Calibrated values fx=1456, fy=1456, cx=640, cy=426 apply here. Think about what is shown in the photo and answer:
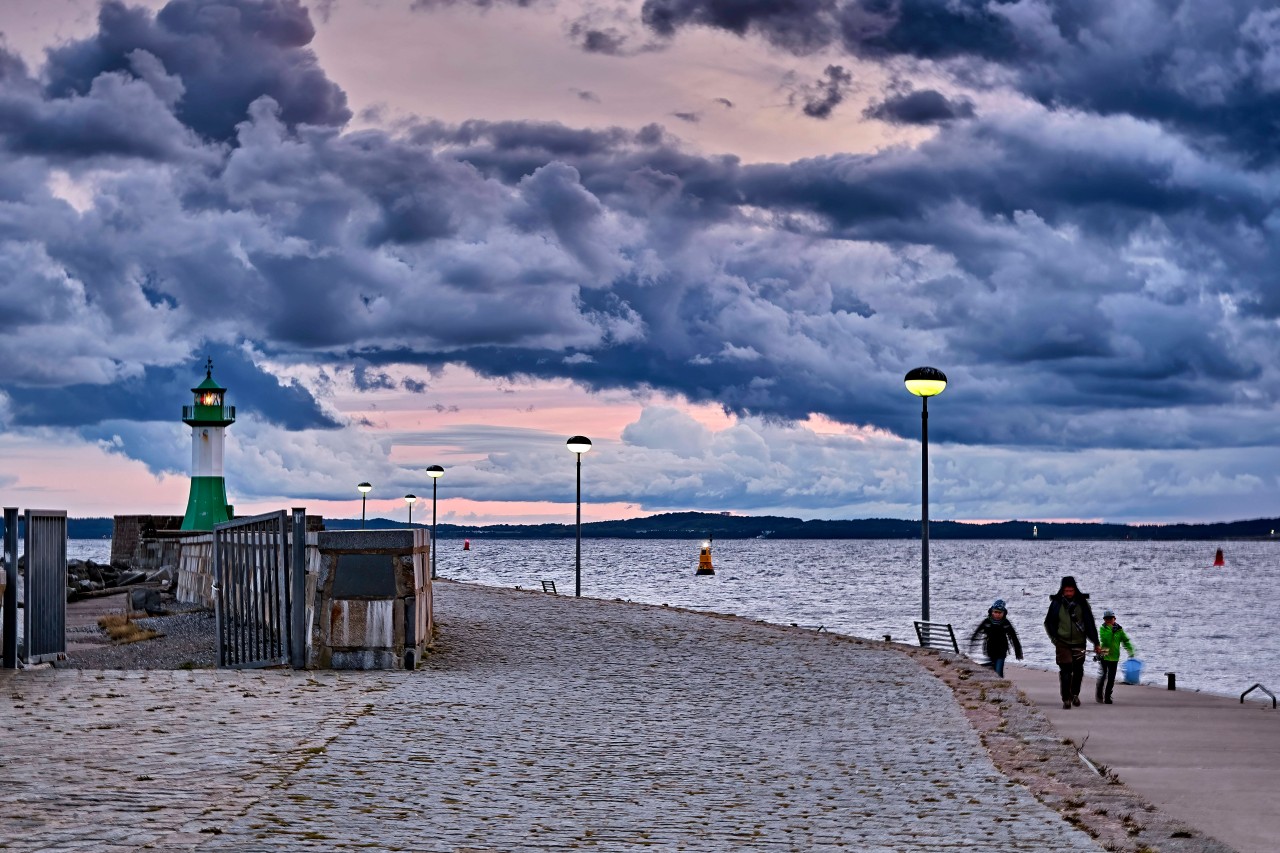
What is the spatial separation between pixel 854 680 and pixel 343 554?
5788 mm

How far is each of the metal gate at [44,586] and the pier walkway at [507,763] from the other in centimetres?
118

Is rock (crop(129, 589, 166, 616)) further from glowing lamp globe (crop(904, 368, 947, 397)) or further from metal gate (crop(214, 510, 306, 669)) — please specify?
glowing lamp globe (crop(904, 368, 947, 397))

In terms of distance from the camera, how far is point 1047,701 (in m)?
23.7

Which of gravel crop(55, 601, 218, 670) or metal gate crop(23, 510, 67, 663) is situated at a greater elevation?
metal gate crop(23, 510, 67, 663)

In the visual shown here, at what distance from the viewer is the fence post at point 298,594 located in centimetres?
1547

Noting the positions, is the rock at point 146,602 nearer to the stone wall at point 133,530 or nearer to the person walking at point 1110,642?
the person walking at point 1110,642

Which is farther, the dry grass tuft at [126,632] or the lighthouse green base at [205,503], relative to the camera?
the lighthouse green base at [205,503]

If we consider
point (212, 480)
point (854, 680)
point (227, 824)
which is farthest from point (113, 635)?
point (212, 480)

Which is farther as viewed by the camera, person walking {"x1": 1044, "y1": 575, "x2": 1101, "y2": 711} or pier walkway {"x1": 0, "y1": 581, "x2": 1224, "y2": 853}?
person walking {"x1": 1044, "y1": 575, "x2": 1101, "y2": 711}

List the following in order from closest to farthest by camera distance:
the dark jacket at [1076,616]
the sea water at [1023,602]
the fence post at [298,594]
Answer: the fence post at [298,594] < the dark jacket at [1076,616] < the sea water at [1023,602]

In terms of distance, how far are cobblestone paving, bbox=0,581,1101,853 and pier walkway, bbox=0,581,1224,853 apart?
0.10 feet

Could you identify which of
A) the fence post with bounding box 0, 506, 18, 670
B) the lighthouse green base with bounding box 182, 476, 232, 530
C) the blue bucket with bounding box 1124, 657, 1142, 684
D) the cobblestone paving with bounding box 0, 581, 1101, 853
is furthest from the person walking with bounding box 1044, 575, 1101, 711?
the lighthouse green base with bounding box 182, 476, 232, 530

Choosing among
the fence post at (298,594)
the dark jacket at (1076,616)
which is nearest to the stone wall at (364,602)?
the fence post at (298,594)

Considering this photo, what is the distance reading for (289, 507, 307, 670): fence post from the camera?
50.8 ft
